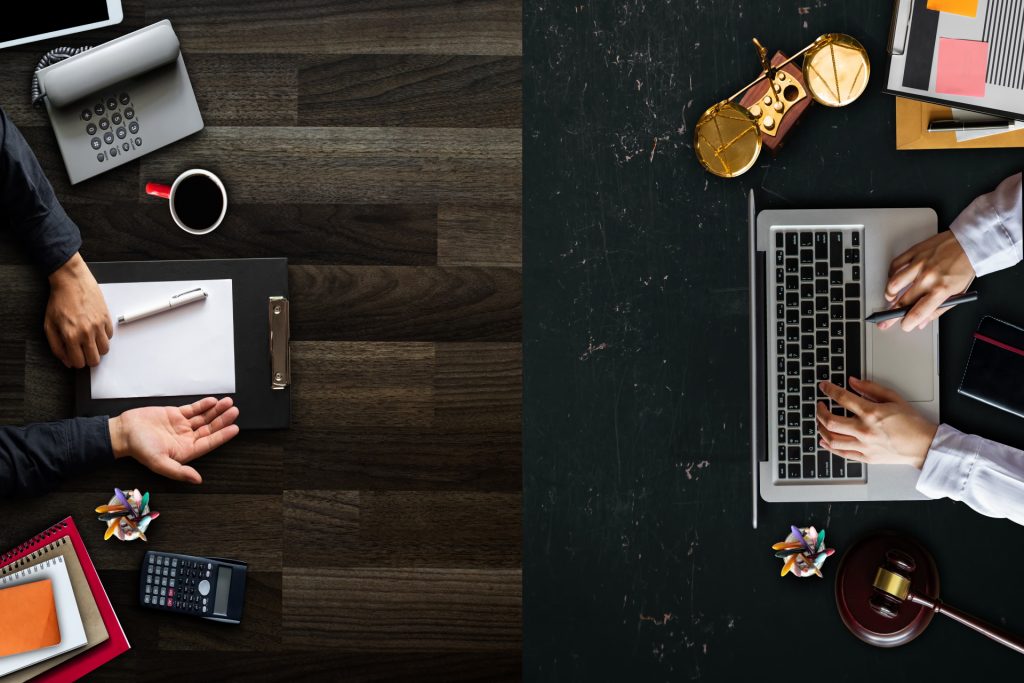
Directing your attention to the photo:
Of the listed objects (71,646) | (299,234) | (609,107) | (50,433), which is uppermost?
(609,107)

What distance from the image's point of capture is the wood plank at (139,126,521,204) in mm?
1202

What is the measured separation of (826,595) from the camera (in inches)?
47.1

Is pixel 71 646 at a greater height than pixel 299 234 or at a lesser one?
lesser

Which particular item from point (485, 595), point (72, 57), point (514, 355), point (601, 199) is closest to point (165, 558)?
point (485, 595)

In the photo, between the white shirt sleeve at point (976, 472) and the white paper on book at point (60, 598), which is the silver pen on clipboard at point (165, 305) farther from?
the white shirt sleeve at point (976, 472)

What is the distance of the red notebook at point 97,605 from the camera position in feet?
3.87

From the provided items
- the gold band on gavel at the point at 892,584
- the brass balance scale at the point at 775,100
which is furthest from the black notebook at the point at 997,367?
the brass balance scale at the point at 775,100

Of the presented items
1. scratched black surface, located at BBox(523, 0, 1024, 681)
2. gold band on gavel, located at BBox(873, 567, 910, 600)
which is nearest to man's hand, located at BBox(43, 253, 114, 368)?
scratched black surface, located at BBox(523, 0, 1024, 681)

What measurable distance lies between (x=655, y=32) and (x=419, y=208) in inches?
18.7

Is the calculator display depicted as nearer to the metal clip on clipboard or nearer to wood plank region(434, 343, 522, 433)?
the metal clip on clipboard

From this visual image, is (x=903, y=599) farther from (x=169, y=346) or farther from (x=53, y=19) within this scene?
(x=53, y=19)

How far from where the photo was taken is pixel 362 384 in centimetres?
121

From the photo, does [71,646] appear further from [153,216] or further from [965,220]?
[965,220]

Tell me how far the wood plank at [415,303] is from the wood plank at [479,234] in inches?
0.8
